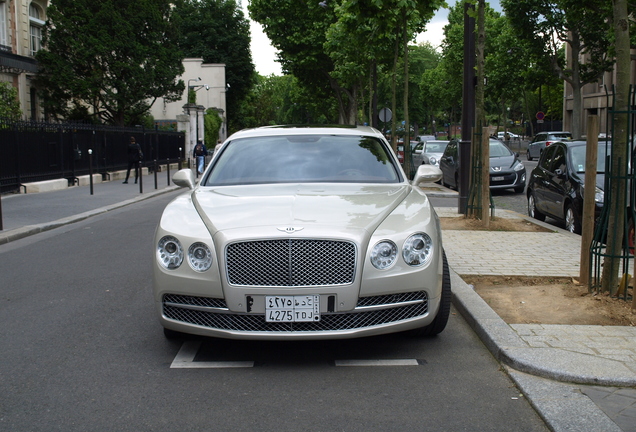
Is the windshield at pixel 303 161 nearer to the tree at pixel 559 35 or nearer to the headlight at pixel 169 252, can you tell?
the headlight at pixel 169 252

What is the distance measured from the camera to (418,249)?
4.79 m

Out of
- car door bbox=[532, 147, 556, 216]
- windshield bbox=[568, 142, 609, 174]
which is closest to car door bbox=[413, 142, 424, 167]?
car door bbox=[532, 147, 556, 216]

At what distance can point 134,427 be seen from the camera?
3.76 m

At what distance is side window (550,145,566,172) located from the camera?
1192 centimetres

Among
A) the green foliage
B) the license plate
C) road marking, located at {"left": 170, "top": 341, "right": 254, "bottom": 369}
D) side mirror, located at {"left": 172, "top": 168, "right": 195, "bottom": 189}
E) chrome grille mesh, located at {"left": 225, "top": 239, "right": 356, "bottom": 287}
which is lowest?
road marking, located at {"left": 170, "top": 341, "right": 254, "bottom": 369}

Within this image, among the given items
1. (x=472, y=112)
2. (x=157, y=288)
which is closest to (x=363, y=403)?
(x=157, y=288)

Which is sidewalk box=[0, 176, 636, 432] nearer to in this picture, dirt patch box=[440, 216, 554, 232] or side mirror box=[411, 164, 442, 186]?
side mirror box=[411, 164, 442, 186]

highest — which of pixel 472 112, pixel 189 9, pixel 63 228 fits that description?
pixel 189 9

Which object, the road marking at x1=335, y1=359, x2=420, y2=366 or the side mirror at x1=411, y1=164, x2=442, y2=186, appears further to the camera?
the side mirror at x1=411, y1=164, x2=442, y2=186

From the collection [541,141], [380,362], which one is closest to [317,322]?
[380,362]

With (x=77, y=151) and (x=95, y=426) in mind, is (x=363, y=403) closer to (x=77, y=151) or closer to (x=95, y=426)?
(x=95, y=426)

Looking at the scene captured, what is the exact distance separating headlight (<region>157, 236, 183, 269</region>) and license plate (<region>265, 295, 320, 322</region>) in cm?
69

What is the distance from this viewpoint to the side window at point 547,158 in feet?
41.8

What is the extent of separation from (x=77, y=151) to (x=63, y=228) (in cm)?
1264
